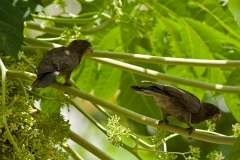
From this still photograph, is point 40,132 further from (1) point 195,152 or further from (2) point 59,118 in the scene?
(1) point 195,152

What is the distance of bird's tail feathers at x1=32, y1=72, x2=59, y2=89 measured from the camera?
1523 mm

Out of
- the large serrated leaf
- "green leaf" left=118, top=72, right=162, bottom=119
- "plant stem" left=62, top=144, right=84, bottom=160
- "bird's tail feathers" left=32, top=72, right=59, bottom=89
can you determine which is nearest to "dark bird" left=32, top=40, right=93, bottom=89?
"bird's tail feathers" left=32, top=72, right=59, bottom=89

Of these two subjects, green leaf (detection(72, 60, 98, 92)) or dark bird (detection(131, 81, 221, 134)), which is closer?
dark bird (detection(131, 81, 221, 134))

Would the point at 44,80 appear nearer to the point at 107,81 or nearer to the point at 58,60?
the point at 58,60

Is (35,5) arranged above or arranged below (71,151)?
above

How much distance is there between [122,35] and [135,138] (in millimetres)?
1071

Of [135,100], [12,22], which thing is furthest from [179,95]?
[135,100]

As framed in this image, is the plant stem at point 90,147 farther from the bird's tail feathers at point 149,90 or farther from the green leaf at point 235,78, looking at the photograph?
the green leaf at point 235,78

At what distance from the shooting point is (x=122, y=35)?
2.76 m

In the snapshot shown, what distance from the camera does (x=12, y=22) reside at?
1.66m

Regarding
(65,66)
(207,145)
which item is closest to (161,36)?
(207,145)

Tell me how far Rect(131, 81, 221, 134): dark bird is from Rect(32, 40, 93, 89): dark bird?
269 mm

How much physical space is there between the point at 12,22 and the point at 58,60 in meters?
0.19

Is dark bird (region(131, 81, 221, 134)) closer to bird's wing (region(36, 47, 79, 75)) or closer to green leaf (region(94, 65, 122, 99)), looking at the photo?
bird's wing (region(36, 47, 79, 75))
